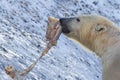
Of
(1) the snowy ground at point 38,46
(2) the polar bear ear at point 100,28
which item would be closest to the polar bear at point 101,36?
(2) the polar bear ear at point 100,28

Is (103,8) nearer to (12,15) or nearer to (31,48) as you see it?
(12,15)

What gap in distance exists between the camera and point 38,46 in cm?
1176

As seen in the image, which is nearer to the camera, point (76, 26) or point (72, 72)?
point (76, 26)

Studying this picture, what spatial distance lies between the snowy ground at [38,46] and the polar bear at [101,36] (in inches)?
104

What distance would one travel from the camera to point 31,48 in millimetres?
11367

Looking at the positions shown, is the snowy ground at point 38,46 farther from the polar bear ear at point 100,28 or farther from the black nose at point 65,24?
the polar bear ear at point 100,28

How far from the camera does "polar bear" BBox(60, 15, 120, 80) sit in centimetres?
595

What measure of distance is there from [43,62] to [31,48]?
2.43 ft

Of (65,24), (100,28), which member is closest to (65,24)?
(65,24)

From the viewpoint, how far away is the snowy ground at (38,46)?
1016cm

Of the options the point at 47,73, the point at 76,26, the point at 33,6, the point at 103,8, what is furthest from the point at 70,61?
the point at 103,8

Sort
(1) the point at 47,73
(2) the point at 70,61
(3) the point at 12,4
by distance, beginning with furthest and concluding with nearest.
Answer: (3) the point at 12,4 < (2) the point at 70,61 < (1) the point at 47,73

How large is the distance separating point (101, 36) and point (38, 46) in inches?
218

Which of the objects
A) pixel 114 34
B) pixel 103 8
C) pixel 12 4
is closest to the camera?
pixel 114 34
